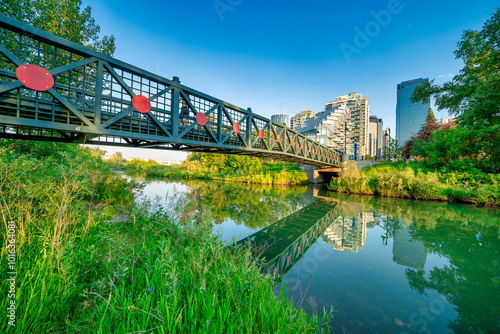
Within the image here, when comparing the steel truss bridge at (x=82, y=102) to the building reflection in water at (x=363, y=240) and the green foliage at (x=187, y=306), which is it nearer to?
the green foliage at (x=187, y=306)

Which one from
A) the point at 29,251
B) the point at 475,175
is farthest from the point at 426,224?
the point at 29,251

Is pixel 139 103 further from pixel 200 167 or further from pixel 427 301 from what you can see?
pixel 200 167

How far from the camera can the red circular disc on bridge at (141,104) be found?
6923mm

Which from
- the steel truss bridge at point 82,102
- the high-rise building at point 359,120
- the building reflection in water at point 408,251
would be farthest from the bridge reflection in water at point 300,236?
the high-rise building at point 359,120

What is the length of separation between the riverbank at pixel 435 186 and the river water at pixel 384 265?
5890mm

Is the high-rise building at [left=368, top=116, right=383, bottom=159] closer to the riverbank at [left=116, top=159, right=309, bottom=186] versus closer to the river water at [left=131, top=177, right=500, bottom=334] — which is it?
the riverbank at [left=116, top=159, right=309, bottom=186]

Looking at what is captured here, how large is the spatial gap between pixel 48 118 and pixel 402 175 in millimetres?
24495

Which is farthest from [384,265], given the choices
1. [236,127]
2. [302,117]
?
[302,117]

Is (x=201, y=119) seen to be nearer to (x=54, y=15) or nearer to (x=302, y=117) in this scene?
(x=54, y=15)

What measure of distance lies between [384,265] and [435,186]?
1615 cm

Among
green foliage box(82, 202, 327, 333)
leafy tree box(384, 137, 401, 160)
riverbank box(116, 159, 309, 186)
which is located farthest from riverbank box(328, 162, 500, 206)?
leafy tree box(384, 137, 401, 160)

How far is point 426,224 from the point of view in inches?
388

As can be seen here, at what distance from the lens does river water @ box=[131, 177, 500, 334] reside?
11.7 ft

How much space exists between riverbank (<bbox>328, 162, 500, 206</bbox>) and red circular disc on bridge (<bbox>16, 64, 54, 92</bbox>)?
23.4m
